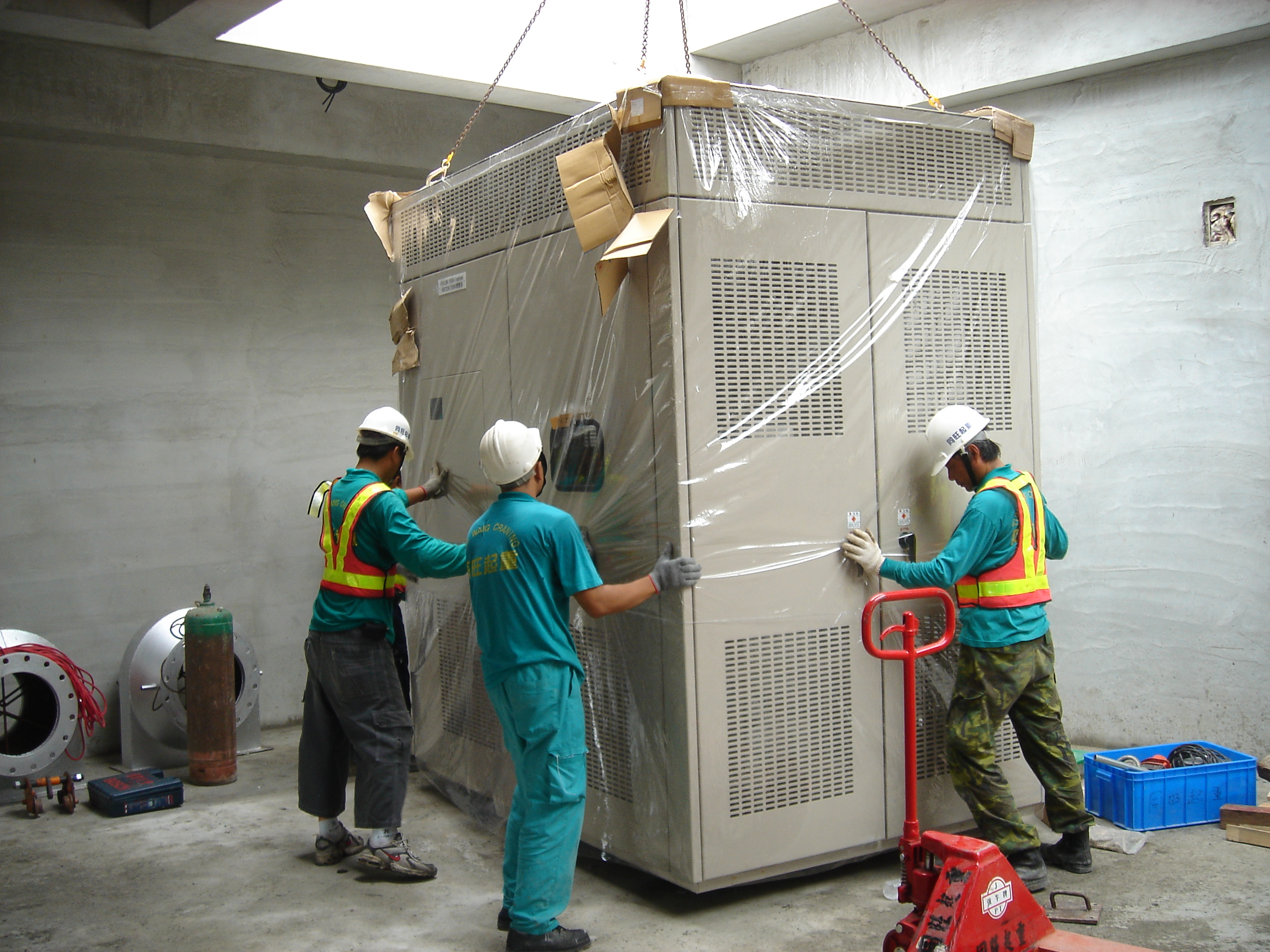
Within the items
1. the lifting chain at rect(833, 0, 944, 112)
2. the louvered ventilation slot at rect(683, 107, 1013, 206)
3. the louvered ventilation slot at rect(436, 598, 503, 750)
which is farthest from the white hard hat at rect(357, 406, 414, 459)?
the lifting chain at rect(833, 0, 944, 112)

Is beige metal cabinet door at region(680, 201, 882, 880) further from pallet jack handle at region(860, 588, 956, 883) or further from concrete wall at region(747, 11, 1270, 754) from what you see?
concrete wall at region(747, 11, 1270, 754)

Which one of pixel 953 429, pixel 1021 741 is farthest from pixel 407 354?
pixel 1021 741

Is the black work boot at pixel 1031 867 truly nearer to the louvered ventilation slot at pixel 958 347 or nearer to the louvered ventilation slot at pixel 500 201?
the louvered ventilation slot at pixel 958 347

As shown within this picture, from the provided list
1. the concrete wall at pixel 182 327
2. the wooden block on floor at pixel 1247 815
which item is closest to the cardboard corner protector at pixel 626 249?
the wooden block on floor at pixel 1247 815

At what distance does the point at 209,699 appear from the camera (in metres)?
5.32

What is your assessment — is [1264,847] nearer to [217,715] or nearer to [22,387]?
[217,715]

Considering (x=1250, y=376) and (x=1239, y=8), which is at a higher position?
(x=1239, y=8)

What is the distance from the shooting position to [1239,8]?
4656 mm

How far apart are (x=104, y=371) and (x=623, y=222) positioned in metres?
3.57

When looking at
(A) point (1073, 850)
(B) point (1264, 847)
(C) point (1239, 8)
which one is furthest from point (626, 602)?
(C) point (1239, 8)

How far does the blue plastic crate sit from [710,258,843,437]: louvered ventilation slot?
6.02ft

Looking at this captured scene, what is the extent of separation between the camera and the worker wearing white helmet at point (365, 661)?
394 cm

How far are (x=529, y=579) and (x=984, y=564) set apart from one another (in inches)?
60.9

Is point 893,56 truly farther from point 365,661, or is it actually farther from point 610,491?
point 365,661
